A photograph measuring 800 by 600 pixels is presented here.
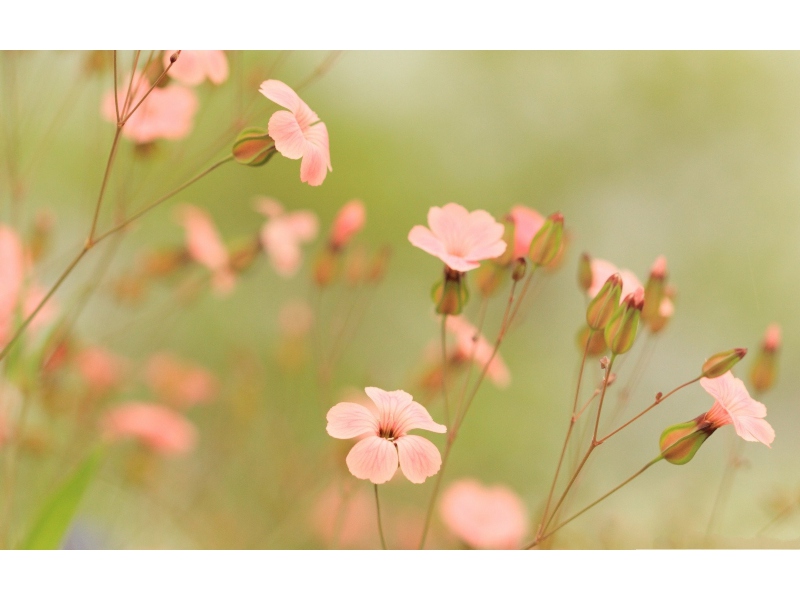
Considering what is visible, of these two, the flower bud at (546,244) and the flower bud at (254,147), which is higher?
the flower bud at (546,244)

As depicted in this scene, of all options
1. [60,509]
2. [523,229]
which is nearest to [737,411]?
[523,229]

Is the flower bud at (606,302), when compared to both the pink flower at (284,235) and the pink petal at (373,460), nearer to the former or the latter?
the pink petal at (373,460)

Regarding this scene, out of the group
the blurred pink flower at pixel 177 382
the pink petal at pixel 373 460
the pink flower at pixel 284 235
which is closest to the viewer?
the pink petal at pixel 373 460

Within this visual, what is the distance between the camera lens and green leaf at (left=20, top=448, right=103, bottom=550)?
1.21 feet

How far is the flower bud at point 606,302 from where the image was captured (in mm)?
341

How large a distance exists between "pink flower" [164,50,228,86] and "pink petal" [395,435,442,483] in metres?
0.24

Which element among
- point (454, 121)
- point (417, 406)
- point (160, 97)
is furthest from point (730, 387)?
point (454, 121)

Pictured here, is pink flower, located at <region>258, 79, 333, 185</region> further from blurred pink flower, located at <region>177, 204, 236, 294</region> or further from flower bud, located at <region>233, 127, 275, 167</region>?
blurred pink flower, located at <region>177, 204, 236, 294</region>

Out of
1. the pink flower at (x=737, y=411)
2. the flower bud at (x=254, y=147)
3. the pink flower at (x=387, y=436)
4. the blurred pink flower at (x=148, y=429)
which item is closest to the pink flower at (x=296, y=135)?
the flower bud at (x=254, y=147)

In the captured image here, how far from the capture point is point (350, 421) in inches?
12.7

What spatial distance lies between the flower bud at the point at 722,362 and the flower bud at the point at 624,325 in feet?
0.13

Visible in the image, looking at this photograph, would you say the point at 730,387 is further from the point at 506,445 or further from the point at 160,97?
the point at 506,445
